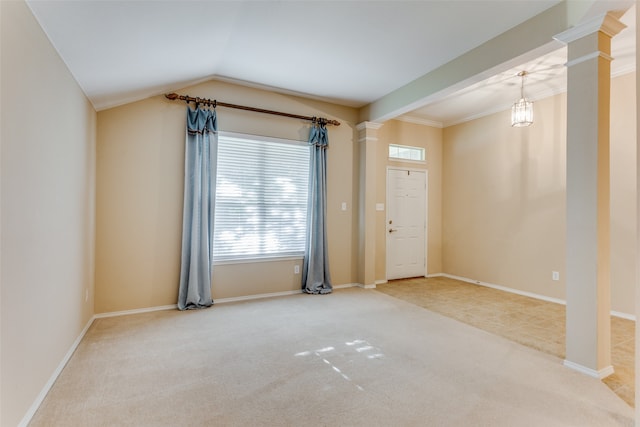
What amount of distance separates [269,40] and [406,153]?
357 centimetres

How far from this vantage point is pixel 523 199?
4.88 meters

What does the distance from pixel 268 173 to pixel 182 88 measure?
60.0 inches

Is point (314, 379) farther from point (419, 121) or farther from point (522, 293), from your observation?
point (419, 121)

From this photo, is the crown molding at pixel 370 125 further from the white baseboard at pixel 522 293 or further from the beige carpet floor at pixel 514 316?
the white baseboard at pixel 522 293

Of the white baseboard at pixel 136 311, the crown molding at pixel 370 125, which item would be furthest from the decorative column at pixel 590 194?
the white baseboard at pixel 136 311

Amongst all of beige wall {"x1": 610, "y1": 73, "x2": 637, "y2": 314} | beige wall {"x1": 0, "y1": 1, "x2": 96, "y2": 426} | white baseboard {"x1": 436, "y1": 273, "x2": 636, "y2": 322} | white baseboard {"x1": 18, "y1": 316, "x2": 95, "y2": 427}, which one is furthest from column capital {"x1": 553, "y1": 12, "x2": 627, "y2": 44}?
white baseboard {"x1": 18, "y1": 316, "x2": 95, "y2": 427}

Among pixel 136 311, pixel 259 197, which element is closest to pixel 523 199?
pixel 259 197

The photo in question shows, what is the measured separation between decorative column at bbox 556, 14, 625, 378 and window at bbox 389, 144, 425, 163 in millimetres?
3326

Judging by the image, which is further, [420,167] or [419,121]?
[420,167]

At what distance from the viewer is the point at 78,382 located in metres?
2.24

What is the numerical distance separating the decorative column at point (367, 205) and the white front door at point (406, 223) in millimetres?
591

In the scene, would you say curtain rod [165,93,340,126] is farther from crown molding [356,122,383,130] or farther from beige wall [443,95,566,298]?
beige wall [443,95,566,298]

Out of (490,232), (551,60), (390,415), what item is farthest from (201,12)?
(490,232)

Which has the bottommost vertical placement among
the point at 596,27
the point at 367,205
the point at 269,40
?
the point at 367,205
